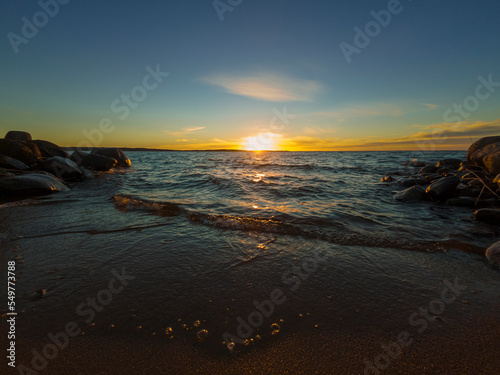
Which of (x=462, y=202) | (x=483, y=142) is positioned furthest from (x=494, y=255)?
(x=483, y=142)

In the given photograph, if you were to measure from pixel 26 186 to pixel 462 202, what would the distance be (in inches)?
546

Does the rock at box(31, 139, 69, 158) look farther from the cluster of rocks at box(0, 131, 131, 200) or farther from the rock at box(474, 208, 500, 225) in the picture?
the rock at box(474, 208, 500, 225)

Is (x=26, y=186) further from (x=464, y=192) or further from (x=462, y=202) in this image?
(x=464, y=192)

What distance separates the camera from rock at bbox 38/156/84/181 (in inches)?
434

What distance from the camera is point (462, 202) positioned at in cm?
713

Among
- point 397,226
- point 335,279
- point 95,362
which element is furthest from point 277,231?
point 95,362

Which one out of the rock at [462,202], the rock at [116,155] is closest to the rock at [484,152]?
the rock at [462,202]

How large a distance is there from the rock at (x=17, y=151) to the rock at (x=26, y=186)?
6.38 m

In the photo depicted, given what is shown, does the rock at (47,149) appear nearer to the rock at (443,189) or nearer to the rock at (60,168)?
the rock at (60,168)

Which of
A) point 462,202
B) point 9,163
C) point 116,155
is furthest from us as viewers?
point 116,155

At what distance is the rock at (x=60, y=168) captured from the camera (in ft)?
36.2

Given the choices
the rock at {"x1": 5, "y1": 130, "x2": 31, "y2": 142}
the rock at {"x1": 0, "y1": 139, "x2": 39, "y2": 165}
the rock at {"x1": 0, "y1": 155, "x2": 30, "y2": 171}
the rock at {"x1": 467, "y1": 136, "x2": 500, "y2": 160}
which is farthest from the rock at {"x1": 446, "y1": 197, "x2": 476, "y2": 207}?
the rock at {"x1": 5, "y1": 130, "x2": 31, "y2": 142}

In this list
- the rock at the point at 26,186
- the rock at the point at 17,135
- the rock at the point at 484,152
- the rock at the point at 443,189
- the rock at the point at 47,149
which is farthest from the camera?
the rock at the point at 17,135

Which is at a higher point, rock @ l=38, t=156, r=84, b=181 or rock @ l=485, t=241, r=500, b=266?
rock @ l=38, t=156, r=84, b=181
